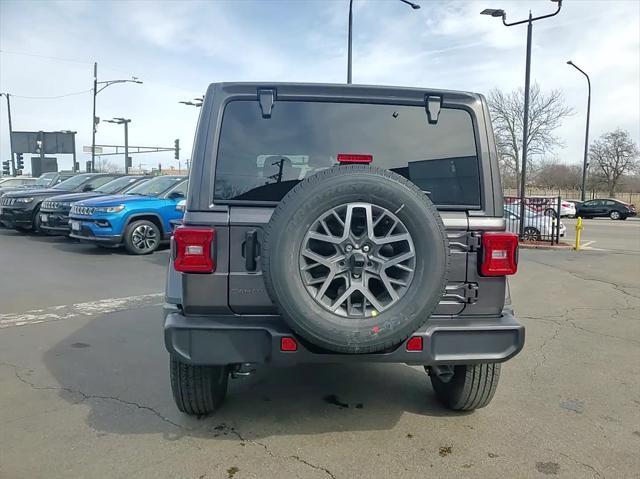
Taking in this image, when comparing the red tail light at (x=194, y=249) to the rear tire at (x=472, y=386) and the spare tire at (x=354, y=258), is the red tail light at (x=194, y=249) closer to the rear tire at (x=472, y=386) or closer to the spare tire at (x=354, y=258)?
the spare tire at (x=354, y=258)

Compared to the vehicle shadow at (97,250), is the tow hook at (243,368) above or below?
above

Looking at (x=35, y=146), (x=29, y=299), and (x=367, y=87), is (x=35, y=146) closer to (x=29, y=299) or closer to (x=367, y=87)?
(x=29, y=299)

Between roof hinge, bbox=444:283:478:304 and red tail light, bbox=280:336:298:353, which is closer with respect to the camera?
red tail light, bbox=280:336:298:353

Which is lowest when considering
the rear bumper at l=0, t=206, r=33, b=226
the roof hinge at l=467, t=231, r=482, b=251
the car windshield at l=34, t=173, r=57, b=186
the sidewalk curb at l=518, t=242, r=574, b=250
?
the sidewalk curb at l=518, t=242, r=574, b=250

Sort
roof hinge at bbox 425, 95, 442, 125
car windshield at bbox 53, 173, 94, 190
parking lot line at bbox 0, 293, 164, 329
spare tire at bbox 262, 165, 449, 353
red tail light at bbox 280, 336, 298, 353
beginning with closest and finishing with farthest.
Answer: spare tire at bbox 262, 165, 449, 353, red tail light at bbox 280, 336, 298, 353, roof hinge at bbox 425, 95, 442, 125, parking lot line at bbox 0, 293, 164, 329, car windshield at bbox 53, 173, 94, 190

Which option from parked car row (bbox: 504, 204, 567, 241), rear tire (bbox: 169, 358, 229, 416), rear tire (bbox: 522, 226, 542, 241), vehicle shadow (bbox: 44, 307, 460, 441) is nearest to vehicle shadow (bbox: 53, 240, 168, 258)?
vehicle shadow (bbox: 44, 307, 460, 441)

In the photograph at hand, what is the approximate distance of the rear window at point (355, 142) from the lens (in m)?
3.02

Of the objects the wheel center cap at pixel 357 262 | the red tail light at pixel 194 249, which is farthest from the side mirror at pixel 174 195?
the wheel center cap at pixel 357 262

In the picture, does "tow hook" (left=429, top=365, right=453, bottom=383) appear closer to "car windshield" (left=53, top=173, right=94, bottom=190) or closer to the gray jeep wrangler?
the gray jeep wrangler

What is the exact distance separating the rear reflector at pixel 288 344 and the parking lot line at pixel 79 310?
163 inches

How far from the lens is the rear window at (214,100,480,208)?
3020 millimetres

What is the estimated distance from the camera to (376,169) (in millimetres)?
2744

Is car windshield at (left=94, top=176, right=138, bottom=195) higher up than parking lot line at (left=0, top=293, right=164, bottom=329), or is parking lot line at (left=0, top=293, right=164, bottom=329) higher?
car windshield at (left=94, top=176, right=138, bottom=195)

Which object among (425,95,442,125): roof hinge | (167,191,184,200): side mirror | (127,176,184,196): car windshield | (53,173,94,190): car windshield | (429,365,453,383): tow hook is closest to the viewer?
(425,95,442,125): roof hinge
